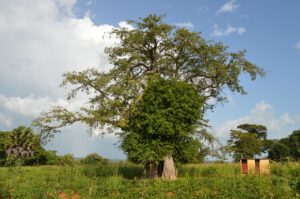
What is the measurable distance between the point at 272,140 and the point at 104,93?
4956cm

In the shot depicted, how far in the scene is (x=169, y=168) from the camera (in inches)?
760

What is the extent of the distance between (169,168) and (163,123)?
276 centimetres

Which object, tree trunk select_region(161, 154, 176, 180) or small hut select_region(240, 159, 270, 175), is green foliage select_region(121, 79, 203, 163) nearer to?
tree trunk select_region(161, 154, 176, 180)

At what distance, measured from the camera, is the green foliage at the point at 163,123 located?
59.6ft

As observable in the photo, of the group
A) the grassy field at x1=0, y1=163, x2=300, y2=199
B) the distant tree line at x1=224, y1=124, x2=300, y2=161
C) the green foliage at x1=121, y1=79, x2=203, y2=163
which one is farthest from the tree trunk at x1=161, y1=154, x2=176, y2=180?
the distant tree line at x1=224, y1=124, x2=300, y2=161

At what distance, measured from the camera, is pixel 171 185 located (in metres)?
14.8

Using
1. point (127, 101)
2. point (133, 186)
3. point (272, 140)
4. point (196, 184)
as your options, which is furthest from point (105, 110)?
point (272, 140)

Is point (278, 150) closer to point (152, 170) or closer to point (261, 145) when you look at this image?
point (261, 145)

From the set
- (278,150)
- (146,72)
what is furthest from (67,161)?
(278,150)

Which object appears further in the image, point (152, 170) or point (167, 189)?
point (152, 170)

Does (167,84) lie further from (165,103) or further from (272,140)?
(272,140)

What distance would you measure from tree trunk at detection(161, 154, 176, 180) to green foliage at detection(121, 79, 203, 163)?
1.20 feet

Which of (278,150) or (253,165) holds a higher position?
(278,150)

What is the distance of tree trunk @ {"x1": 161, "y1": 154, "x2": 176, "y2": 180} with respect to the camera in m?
19.2
